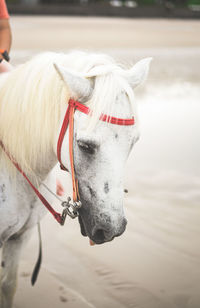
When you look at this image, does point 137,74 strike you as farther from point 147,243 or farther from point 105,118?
point 147,243

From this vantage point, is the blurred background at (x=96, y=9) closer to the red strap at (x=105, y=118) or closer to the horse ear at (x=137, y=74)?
the horse ear at (x=137, y=74)

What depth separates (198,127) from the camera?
686cm

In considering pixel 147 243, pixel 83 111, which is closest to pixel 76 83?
pixel 83 111

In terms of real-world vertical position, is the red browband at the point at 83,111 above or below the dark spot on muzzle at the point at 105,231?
above

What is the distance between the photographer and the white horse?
1.69 metres

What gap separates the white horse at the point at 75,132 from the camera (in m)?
1.69

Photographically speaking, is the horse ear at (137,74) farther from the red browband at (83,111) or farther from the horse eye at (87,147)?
the horse eye at (87,147)

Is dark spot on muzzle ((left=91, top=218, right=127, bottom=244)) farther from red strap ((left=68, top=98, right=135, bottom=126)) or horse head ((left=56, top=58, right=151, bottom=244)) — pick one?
red strap ((left=68, top=98, right=135, bottom=126))

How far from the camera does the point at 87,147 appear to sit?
1.71m

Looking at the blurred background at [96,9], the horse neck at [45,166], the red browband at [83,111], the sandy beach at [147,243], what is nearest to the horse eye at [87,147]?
the red browband at [83,111]

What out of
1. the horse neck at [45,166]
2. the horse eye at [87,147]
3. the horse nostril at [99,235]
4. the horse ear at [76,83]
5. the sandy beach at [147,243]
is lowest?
the sandy beach at [147,243]

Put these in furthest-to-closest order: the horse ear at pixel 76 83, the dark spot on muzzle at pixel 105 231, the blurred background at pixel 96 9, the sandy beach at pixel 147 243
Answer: the blurred background at pixel 96 9 → the sandy beach at pixel 147 243 → the dark spot on muzzle at pixel 105 231 → the horse ear at pixel 76 83

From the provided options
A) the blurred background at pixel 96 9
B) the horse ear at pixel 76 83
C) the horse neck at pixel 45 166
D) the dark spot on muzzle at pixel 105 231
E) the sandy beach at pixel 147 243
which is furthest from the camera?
the blurred background at pixel 96 9

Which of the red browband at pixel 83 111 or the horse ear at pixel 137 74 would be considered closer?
the red browband at pixel 83 111
